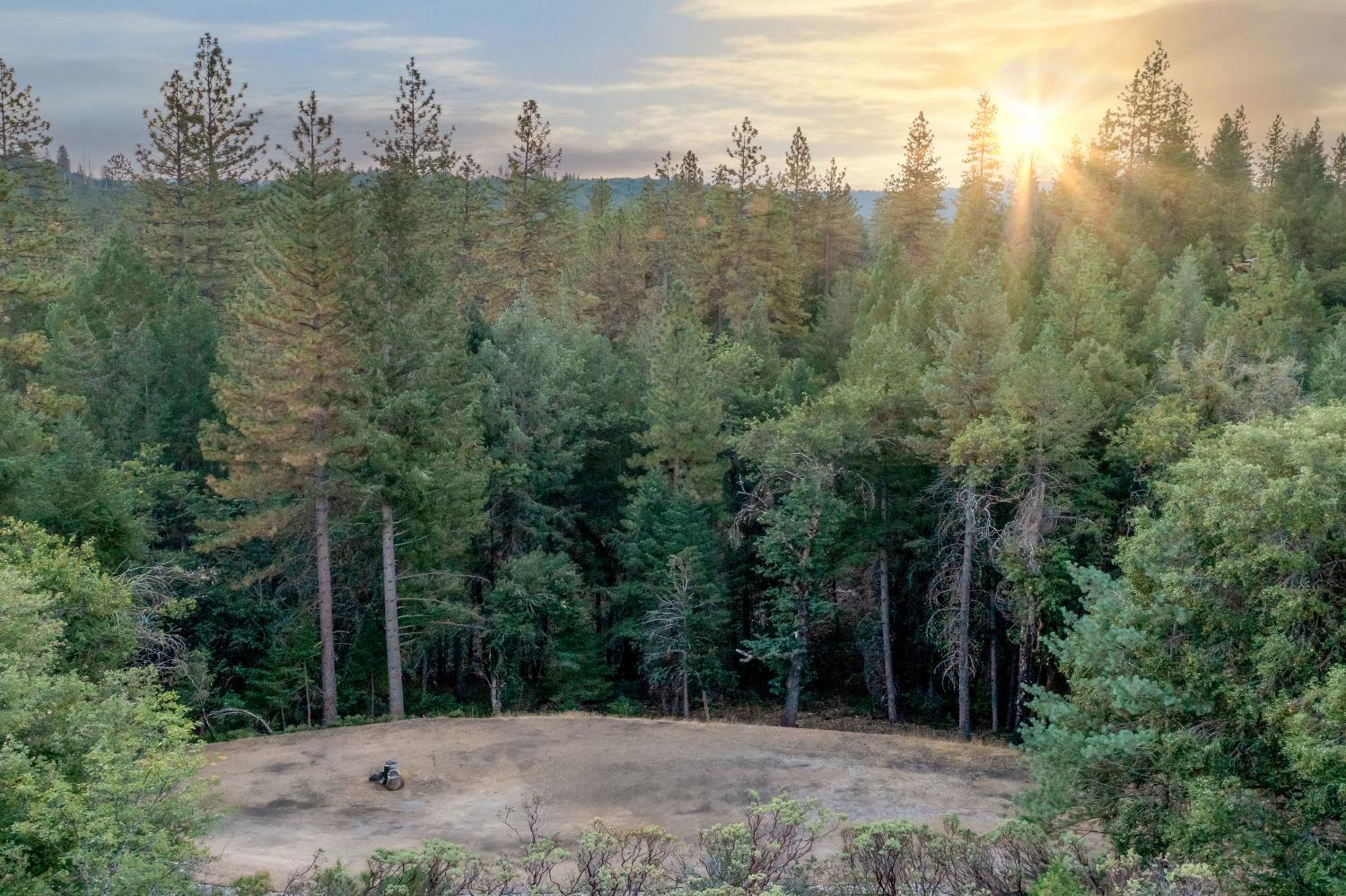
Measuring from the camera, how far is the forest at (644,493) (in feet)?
36.8

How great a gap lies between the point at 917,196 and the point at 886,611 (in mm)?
32698

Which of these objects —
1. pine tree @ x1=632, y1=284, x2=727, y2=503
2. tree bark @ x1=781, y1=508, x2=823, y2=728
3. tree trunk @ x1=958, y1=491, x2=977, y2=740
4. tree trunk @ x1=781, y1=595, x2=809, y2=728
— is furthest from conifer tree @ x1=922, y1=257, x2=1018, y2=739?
pine tree @ x1=632, y1=284, x2=727, y2=503

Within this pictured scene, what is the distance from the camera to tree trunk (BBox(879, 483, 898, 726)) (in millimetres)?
30766

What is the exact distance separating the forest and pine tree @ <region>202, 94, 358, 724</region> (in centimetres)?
10

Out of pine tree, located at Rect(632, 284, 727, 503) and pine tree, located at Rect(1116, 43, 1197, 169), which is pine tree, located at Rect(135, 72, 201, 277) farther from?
pine tree, located at Rect(1116, 43, 1197, 169)

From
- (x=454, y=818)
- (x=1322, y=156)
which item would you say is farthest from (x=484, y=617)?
(x=1322, y=156)

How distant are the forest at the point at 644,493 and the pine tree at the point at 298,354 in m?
0.10

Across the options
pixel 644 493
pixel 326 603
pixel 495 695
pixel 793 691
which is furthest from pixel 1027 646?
pixel 326 603

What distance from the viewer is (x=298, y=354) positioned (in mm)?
23344

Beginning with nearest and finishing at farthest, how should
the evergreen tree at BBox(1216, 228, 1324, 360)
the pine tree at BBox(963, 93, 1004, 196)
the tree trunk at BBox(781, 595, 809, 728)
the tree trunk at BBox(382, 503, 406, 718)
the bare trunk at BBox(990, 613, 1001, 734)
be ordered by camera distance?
the evergreen tree at BBox(1216, 228, 1324, 360), the tree trunk at BBox(382, 503, 406, 718), the bare trunk at BBox(990, 613, 1001, 734), the tree trunk at BBox(781, 595, 809, 728), the pine tree at BBox(963, 93, 1004, 196)

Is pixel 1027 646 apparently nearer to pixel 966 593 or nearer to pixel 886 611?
pixel 966 593

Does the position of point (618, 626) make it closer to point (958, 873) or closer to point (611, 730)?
point (611, 730)

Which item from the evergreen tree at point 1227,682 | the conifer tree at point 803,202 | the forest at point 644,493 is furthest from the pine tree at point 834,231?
the evergreen tree at point 1227,682

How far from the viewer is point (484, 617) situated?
2952 centimetres
